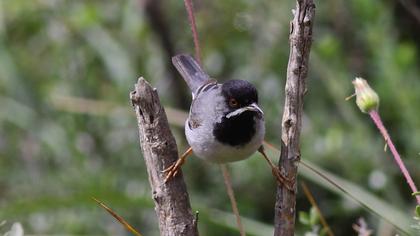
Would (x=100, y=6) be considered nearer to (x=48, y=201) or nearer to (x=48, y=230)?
(x=48, y=230)

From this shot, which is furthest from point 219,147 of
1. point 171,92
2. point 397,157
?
point 171,92

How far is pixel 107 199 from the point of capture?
3.52m

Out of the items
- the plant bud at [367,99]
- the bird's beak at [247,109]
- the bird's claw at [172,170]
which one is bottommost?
the bird's claw at [172,170]

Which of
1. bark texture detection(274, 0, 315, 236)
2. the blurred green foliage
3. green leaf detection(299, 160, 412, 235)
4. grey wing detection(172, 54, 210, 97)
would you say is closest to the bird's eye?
green leaf detection(299, 160, 412, 235)

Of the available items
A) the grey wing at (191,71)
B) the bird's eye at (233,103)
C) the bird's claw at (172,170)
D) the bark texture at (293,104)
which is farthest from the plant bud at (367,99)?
the grey wing at (191,71)

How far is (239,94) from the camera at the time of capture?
2.74 meters

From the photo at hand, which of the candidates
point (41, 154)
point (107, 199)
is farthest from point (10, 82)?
point (107, 199)

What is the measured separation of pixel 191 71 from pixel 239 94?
646mm

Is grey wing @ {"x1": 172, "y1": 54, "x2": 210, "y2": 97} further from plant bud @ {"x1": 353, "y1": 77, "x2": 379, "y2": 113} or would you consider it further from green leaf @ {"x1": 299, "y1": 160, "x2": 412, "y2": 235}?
plant bud @ {"x1": 353, "y1": 77, "x2": 379, "y2": 113}

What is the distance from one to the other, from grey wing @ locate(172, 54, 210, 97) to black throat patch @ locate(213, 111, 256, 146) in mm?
509

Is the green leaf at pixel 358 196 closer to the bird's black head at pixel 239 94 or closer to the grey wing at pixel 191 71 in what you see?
the bird's black head at pixel 239 94

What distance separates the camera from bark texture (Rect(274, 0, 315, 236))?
2047 millimetres

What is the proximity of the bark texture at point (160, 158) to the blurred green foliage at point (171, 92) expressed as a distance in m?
1.83

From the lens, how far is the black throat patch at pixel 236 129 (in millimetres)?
2676
